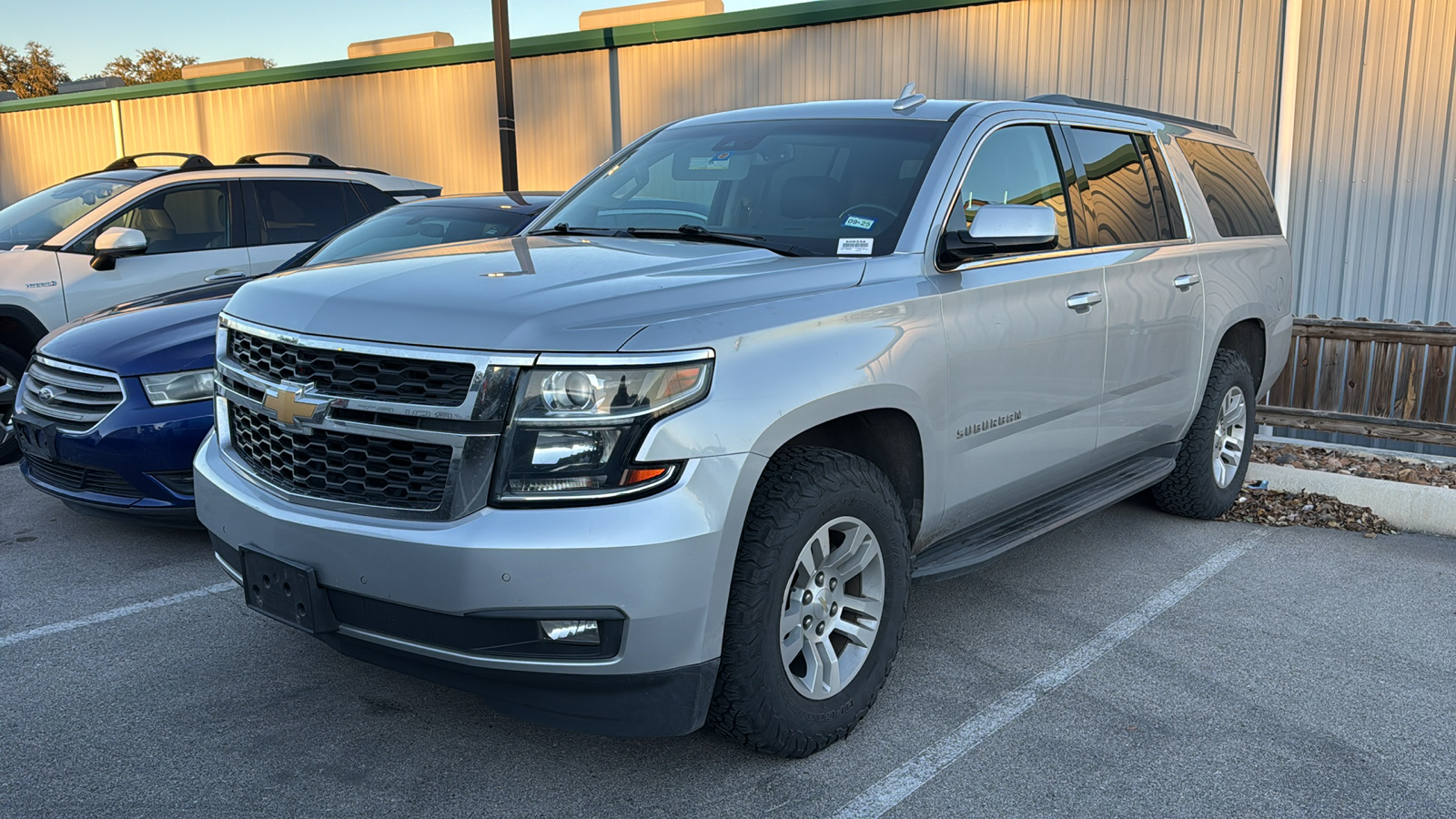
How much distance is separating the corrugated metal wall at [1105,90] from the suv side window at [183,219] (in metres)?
6.53

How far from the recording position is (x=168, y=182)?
7.71m

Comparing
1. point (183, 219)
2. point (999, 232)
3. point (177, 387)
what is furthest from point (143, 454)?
point (999, 232)

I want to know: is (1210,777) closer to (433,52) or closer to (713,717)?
(713,717)

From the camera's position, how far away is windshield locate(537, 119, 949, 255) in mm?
3695

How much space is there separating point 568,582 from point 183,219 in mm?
6415

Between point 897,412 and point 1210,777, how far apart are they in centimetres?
135

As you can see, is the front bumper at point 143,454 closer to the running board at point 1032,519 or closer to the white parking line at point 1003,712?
the running board at point 1032,519

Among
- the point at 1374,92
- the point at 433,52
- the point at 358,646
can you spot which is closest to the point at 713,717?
the point at 358,646

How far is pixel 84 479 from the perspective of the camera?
4934 mm

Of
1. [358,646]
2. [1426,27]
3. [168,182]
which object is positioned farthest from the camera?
[1426,27]

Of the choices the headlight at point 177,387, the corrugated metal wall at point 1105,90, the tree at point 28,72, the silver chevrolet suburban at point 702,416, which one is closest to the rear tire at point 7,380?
the headlight at point 177,387

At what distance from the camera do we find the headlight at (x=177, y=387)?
4.84 m

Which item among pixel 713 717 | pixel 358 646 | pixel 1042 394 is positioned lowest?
pixel 713 717

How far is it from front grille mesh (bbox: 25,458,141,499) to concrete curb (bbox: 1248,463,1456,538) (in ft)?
19.7
